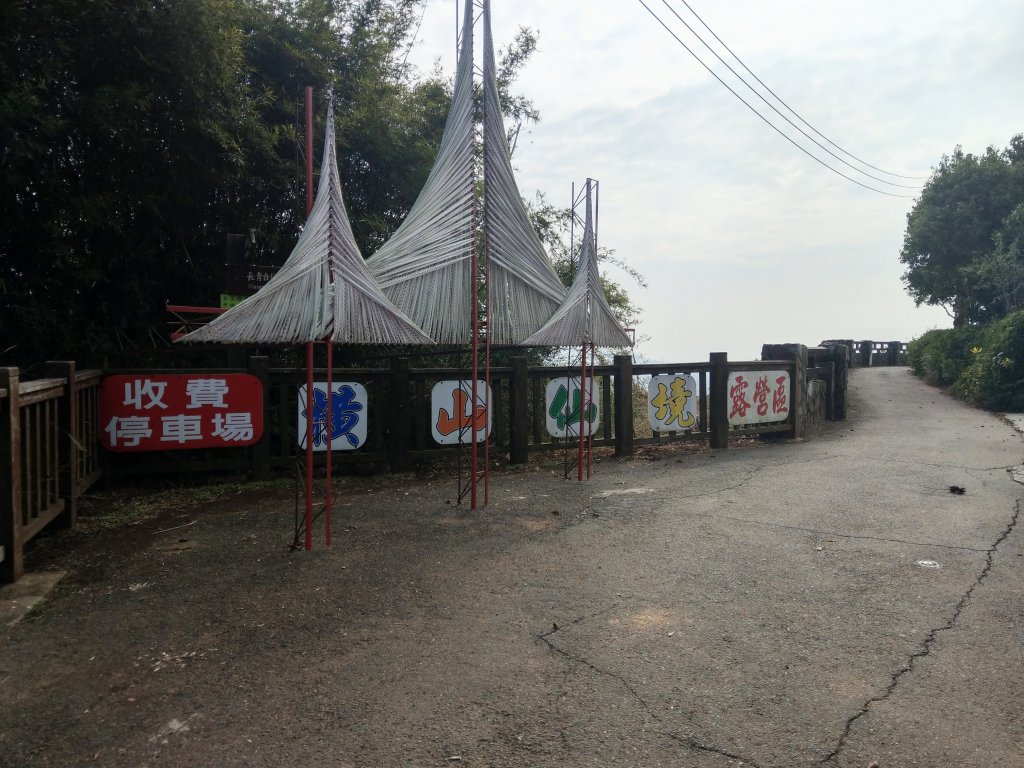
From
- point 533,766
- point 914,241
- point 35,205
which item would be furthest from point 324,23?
point 914,241

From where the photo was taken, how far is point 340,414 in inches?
299

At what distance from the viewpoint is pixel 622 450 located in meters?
9.21

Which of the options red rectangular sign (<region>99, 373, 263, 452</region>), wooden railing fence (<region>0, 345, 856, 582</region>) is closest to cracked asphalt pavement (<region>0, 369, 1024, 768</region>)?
wooden railing fence (<region>0, 345, 856, 582</region>)

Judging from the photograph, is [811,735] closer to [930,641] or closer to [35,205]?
[930,641]

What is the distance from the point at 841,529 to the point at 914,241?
28.7m

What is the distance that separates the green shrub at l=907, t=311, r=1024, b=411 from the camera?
45.9ft

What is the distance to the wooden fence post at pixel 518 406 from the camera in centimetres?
846

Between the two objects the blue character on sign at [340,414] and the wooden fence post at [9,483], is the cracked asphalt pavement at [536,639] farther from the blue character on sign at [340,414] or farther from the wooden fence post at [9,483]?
the blue character on sign at [340,414]

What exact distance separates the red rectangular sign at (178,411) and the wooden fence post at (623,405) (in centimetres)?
445

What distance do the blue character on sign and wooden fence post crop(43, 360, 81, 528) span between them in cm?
230

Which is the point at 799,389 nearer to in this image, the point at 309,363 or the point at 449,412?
the point at 449,412

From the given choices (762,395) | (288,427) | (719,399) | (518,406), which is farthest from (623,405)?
(288,427)

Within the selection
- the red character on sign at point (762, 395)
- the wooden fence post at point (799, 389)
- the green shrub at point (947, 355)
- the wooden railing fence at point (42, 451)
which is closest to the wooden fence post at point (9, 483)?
the wooden railing fence at point (42, 451)

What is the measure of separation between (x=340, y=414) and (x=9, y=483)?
141 inches
